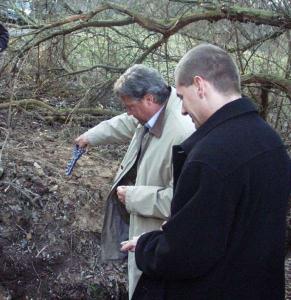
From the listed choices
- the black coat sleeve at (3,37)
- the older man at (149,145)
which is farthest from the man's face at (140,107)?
the black coat sleeve at (3,37)

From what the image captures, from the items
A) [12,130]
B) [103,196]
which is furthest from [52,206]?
[12,130]

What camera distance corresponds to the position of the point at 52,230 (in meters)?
4.82

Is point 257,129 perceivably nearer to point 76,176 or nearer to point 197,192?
point 197,192

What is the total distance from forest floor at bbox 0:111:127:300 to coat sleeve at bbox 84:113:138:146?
164 cm

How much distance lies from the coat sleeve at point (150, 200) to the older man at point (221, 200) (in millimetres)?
696

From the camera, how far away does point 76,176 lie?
17.7 feet

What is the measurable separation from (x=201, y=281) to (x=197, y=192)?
36cm

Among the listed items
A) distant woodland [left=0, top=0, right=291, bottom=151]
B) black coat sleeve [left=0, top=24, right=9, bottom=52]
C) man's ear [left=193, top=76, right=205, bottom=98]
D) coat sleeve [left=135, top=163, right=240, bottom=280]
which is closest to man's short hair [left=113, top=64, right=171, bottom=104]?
man's ear [left=193, top=76, right=205, bottom=98]

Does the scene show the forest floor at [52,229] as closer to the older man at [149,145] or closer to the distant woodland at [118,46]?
the distant woodland at [118,46]

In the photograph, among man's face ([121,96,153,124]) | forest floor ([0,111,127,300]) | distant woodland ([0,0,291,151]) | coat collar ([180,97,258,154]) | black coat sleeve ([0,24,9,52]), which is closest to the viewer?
coat collar ([180,97,258,154])

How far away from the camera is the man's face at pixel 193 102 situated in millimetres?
1878

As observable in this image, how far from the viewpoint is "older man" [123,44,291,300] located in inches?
68.4

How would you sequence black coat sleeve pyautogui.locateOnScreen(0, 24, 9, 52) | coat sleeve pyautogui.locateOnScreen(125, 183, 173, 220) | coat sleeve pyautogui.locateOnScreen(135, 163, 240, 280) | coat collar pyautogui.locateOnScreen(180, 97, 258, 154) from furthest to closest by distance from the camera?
black coat sleeve pyautogui.locateOnScreen(0, 24, 9, 52) → coat sleeve pyautogui.locateOnScreen(125, 183, 173, 220) → coat collar pyautogui.locateOnScreen(180, 97, 258, 154) → coat sleeve pyautogui.locateOnScreen(135, 163, 240, 280)

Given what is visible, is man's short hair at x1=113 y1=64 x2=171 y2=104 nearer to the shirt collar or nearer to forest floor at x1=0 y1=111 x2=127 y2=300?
the shirt collar
